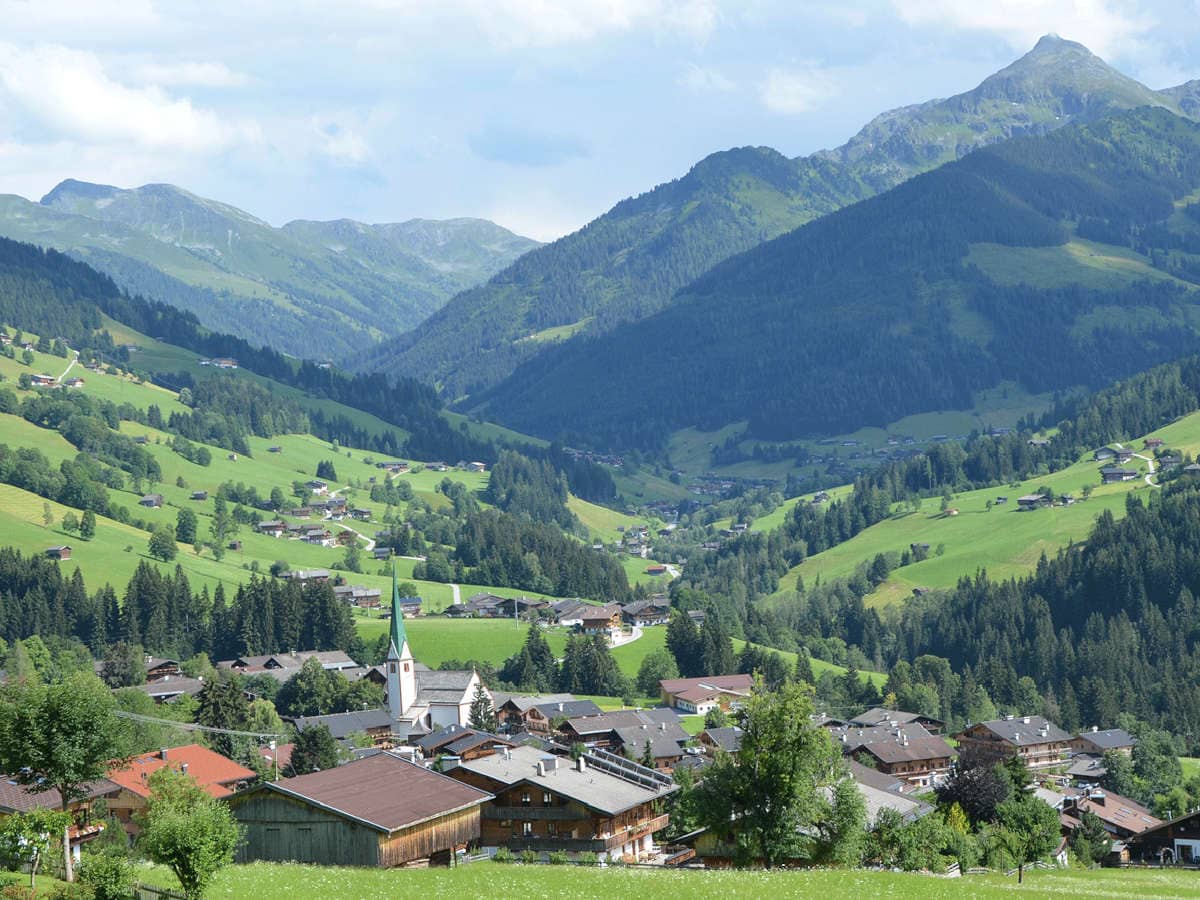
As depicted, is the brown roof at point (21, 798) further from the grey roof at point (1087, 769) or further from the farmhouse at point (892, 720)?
the grey roof at point (1087, 769)

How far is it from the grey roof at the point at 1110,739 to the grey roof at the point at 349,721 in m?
72.4

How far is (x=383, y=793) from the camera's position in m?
64.3

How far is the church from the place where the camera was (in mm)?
141500

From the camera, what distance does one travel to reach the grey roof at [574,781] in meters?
78.6

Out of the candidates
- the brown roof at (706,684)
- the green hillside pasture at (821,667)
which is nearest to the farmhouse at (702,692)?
the brown roof at (706,684)

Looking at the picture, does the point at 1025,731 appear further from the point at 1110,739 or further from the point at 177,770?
the point at 177,770

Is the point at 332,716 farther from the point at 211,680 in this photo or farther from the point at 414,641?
the point at 414,641

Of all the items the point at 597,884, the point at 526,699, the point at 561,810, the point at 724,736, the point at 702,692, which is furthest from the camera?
the point at 702,692

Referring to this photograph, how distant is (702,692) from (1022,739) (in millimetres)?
33784

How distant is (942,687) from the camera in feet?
574

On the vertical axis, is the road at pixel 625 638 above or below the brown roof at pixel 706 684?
above

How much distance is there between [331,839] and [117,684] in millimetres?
101784

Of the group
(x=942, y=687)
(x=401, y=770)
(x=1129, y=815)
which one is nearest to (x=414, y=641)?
(x=942, y=687)

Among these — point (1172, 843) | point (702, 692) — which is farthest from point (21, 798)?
point (702, 692)
